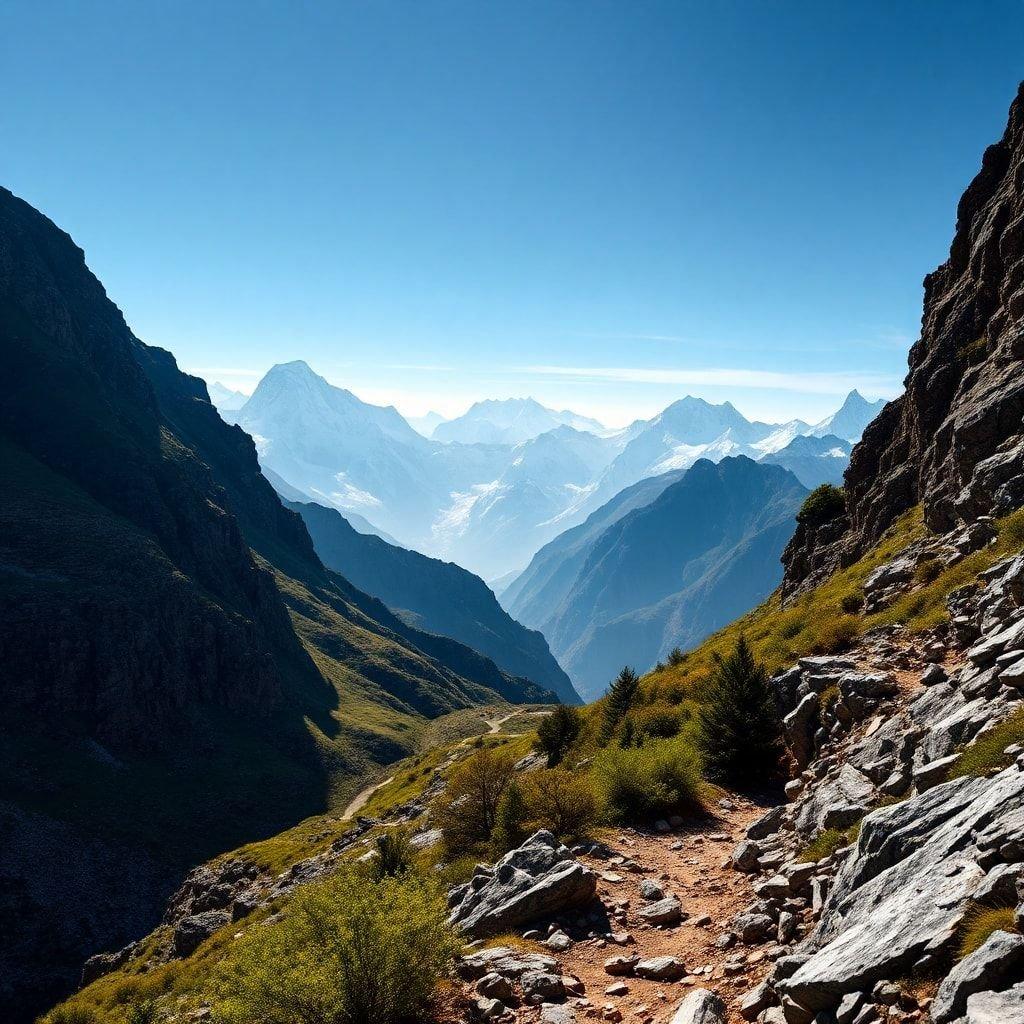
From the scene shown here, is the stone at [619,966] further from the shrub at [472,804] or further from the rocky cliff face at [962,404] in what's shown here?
the rocky cliff face at [962,404]

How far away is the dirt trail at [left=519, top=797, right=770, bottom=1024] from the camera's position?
11781mm

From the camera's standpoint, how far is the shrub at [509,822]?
871 inches

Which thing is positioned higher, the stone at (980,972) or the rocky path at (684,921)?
the stone at (980,972)

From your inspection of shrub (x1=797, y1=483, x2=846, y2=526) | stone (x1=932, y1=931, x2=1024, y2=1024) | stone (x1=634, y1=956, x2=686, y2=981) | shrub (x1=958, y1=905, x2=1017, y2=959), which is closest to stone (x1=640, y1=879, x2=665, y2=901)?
stone (x1=634, y1=956, x2=686, y2=981)

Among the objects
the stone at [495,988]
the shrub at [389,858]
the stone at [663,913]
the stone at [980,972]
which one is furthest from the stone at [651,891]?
the stone at [980,972]

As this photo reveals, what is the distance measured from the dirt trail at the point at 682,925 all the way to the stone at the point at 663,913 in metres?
0.26

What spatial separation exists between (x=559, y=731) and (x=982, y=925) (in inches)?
1561

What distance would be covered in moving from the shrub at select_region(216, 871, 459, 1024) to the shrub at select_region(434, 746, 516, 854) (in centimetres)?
1255

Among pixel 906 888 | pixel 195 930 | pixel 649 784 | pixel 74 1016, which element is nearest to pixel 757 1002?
pixel 906 888

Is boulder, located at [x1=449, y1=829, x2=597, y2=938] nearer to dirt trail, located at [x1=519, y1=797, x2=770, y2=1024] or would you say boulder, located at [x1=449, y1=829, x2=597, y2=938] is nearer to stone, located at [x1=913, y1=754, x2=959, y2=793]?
dirt trail, located at [x1=519, y1=797, x2=770, y2=1024]

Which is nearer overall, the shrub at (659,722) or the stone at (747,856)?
the stone at (747,856)

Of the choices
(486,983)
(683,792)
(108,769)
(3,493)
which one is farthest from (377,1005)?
(3,493)

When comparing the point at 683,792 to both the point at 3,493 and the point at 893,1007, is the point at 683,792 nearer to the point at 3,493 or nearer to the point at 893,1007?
the point at 893,1007

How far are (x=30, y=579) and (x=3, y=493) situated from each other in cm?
2916
